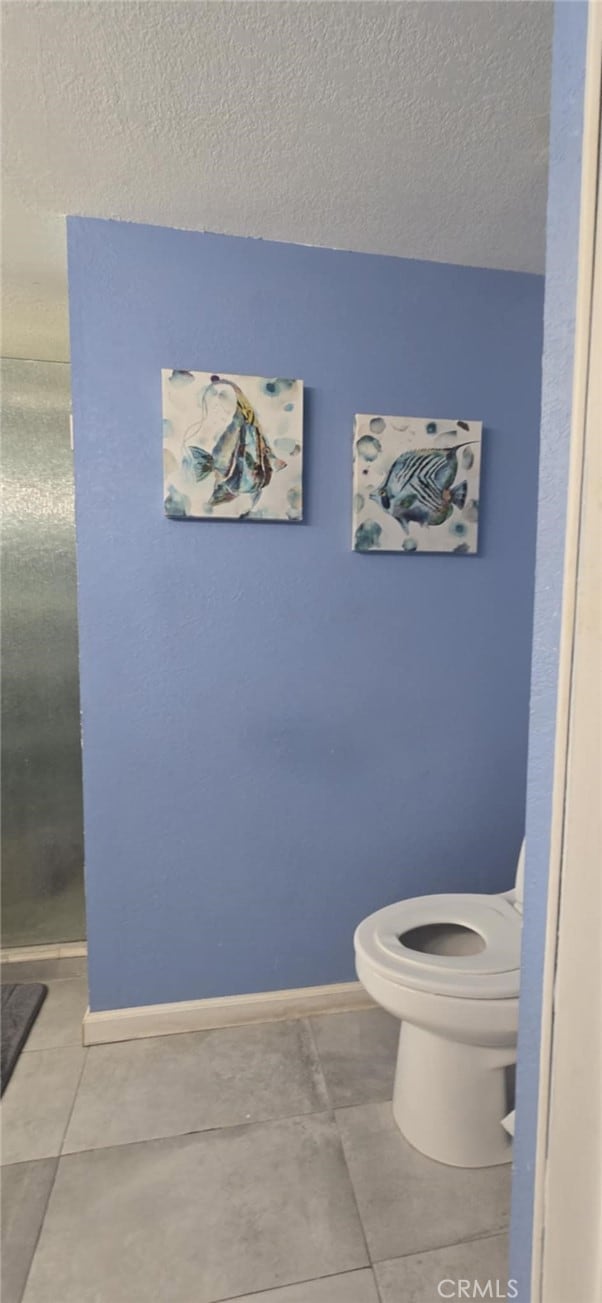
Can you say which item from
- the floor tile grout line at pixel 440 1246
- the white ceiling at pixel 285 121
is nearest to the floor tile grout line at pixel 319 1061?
the floor tile grout line at pixel 440 1246

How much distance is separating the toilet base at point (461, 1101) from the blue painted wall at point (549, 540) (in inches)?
20.8

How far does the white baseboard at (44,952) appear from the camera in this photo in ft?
6.59

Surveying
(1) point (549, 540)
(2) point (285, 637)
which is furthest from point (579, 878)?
(2) point (285, 637)

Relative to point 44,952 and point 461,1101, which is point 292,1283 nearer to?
point 461,1101

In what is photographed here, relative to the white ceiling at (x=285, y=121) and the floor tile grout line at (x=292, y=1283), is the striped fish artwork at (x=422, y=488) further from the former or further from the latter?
the floor tile grout line at (x=292, y=1283)

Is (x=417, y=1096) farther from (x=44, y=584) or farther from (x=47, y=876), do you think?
(x=44, y=584)

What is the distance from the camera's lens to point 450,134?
1130 millimetres

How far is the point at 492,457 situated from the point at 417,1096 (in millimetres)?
1564

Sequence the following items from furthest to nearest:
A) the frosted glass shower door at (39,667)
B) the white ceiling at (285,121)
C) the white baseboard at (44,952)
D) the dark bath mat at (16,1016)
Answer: the white baseboard at (44,952) → the frosted glass shower door at (39,667) → the dark bath mat at (16,1016) → the white ceiling at (285,121)

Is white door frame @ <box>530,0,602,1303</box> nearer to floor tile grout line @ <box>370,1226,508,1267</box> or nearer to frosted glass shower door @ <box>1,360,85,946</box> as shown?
floor tile grout line @ <box>370,1226,508,1267</box>

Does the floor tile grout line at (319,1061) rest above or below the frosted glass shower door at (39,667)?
→ below

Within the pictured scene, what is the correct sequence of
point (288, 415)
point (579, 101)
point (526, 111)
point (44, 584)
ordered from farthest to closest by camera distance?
point (44, 584) → point (288, 415) → point (526, 111) → point (579, 101)

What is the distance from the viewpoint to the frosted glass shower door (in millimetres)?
1903

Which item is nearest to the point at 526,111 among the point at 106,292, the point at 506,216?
the point at 506,216
